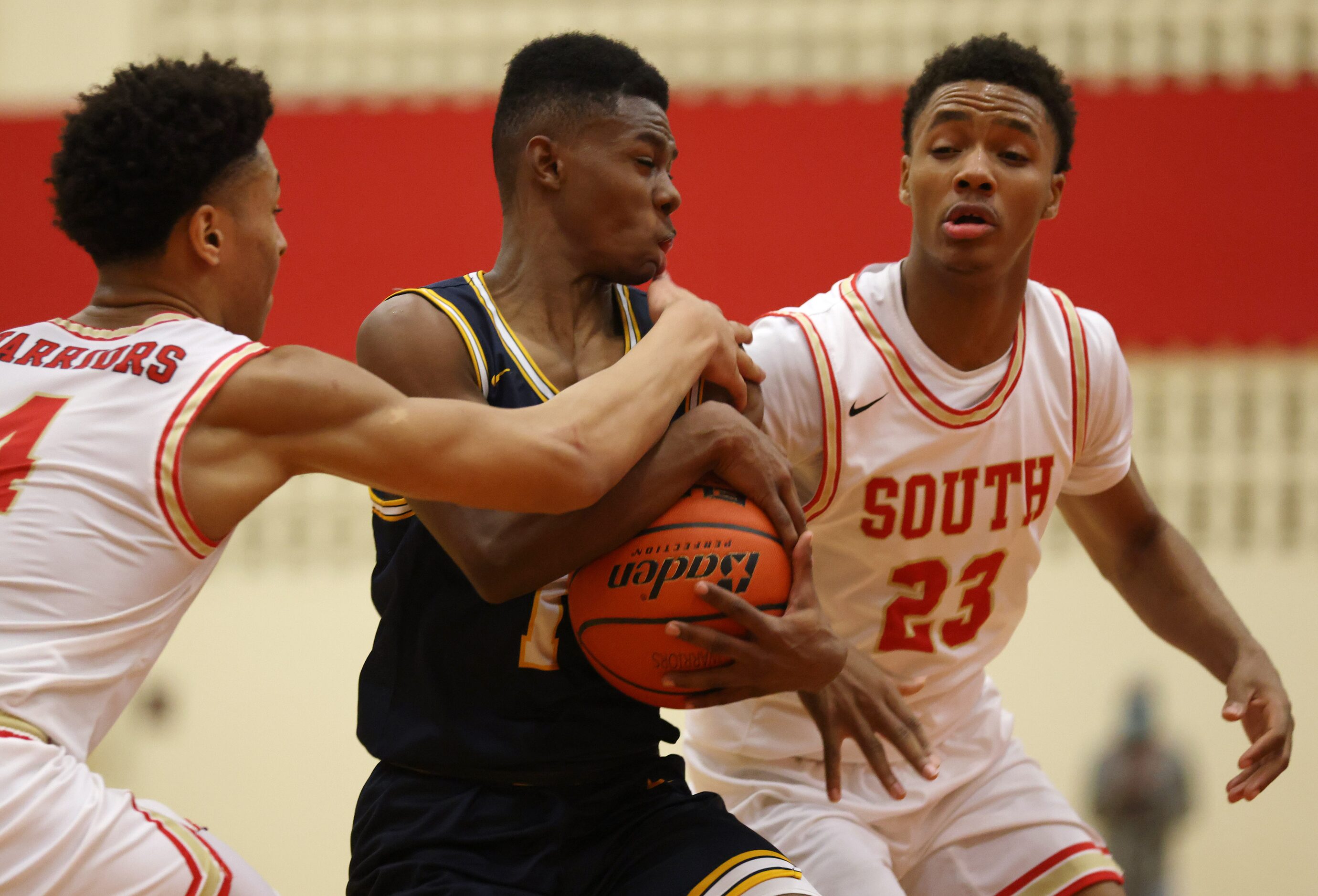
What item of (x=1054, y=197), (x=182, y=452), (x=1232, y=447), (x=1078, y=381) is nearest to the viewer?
(x=182, y=452)

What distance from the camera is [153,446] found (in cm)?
206

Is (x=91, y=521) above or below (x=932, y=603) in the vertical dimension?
above

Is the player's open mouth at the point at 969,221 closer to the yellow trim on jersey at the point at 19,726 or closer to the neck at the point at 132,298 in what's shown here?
the neck at the point at 132,298

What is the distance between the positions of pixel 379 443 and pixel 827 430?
1.19m

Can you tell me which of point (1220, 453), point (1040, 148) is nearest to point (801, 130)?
point (1220, 453)

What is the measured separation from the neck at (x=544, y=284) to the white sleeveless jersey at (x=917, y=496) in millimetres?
520

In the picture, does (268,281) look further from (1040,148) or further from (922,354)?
(1040,148)

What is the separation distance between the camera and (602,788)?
2.52 metres

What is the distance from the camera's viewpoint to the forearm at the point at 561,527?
2.32 meters

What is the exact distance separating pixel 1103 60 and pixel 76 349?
6.13 m

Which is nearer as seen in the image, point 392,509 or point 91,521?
point 91,521

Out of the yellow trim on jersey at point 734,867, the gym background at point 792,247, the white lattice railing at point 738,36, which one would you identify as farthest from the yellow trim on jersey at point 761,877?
the white lattice railing at point 738,36

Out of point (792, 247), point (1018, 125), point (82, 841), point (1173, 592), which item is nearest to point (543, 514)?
point (82, 841)

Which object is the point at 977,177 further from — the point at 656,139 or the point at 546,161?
the point at 546,161
